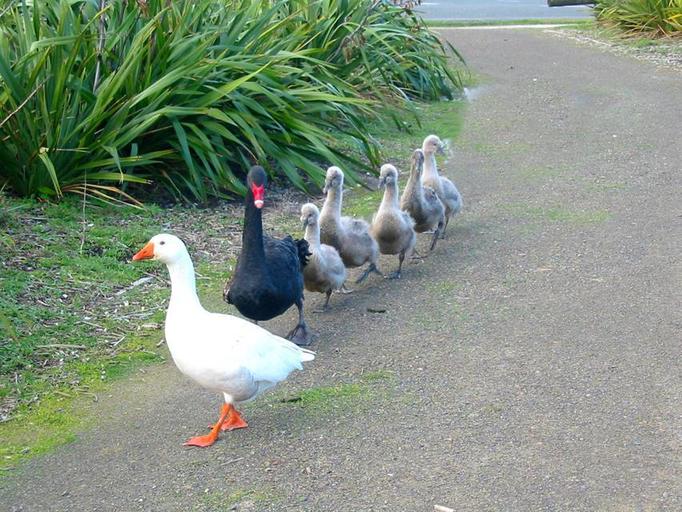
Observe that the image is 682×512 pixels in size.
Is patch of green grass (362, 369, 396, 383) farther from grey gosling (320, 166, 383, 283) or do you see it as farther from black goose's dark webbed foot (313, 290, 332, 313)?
grey gosling (320, 166, 383, 283)

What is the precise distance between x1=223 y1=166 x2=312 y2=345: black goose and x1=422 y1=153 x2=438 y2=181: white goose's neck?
2428mm

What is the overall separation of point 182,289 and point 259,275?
2.78ft

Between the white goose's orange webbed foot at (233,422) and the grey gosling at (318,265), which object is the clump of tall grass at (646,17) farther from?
the white goose's orange webbed foot at (233,422)

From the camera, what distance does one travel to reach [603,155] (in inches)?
407

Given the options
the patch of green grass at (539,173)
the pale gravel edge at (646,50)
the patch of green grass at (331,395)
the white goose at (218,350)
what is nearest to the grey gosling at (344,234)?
the patch of green grass at (331,395)

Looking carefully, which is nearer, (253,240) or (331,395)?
(331,395)

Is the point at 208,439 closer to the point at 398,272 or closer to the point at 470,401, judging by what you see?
the point at 470,401

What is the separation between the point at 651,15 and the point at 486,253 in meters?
10.4

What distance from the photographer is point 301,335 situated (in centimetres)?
627

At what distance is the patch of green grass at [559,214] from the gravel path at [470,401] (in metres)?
0.02

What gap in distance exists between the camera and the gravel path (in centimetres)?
452

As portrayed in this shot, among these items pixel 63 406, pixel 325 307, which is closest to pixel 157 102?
pixel 325 307

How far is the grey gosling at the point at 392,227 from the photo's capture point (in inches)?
291

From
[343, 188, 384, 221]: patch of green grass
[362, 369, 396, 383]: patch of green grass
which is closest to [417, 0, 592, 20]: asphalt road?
[343, 188, 384, 221]: patch of green grass
